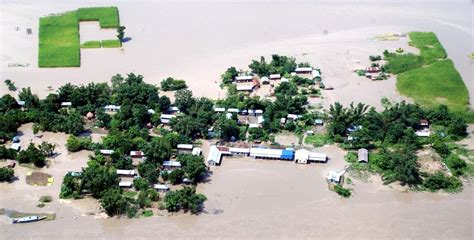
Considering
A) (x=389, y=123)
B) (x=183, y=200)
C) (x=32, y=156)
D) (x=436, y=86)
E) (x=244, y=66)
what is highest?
(x=244, y=66)

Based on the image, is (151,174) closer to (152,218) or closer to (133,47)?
(152,218)

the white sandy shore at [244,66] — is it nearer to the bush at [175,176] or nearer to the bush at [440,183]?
the bush at [440,183]

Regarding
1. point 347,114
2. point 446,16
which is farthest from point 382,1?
point 347,114

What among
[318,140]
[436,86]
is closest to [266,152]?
[318,140]

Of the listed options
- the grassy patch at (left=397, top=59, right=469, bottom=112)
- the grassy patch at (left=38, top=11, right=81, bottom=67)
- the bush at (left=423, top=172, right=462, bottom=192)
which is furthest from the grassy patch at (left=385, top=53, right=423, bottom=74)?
the grassy patch at (left=38, top=11, right=81, bottom=67)

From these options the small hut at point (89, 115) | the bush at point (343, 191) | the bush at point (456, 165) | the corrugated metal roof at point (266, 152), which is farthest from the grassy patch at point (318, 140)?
the small hut at point (89, 115)

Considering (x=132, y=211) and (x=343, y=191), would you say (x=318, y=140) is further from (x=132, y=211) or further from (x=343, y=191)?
(x=132, y=211)
